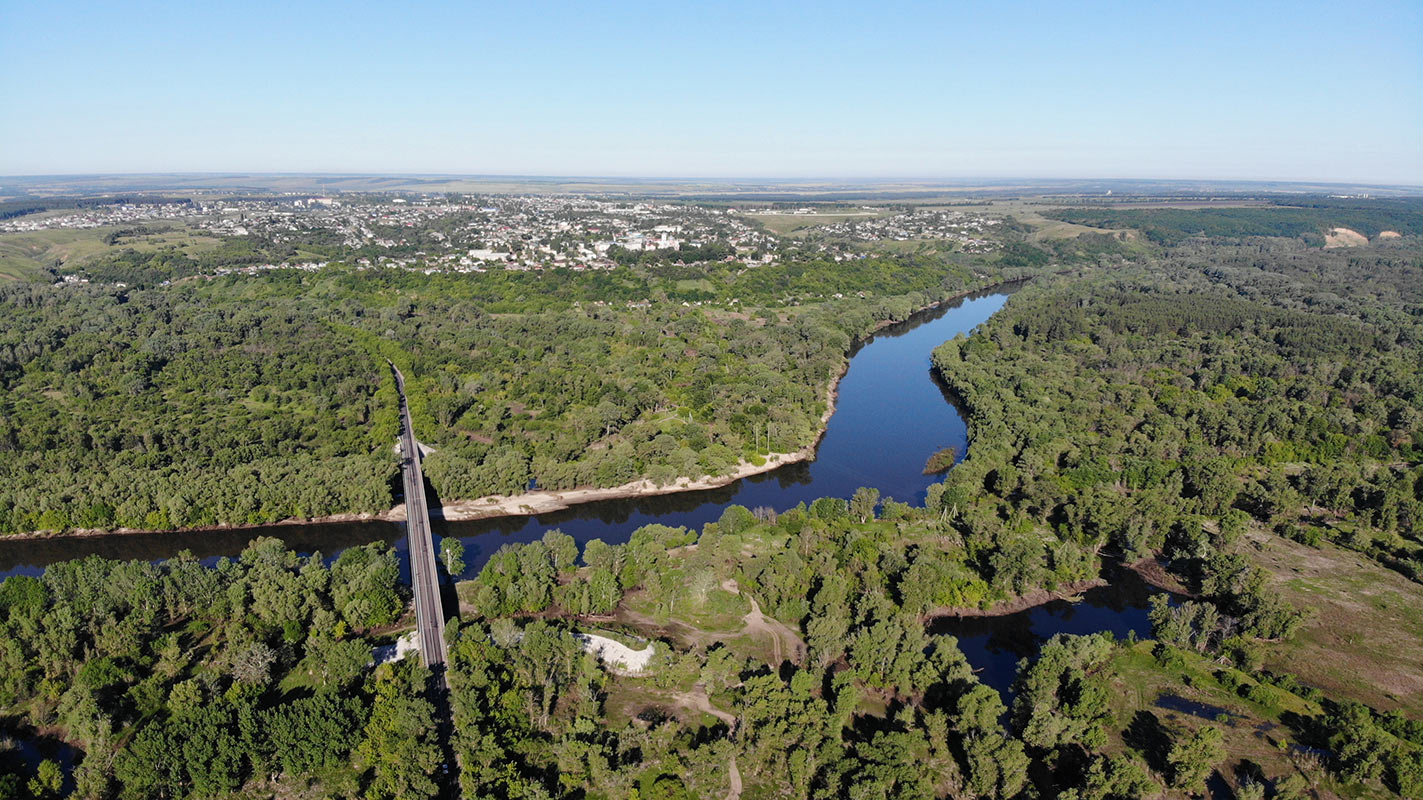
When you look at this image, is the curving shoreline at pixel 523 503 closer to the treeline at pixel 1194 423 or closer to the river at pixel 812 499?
the river at pixel 812 499

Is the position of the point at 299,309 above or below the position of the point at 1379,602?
above

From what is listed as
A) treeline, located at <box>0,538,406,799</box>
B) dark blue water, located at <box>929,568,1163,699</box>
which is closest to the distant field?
treeline, located at <box>0,538,406,799</box>

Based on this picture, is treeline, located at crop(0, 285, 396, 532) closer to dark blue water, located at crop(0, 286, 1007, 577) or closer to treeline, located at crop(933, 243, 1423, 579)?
dark blue water, located at crop(0, 286, 1007, 577)

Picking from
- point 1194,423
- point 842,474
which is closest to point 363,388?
point 842,474

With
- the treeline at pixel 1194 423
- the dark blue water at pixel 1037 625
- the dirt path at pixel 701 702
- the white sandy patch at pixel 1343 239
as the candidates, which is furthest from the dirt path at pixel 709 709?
the white sandy patch at pixel 1343 239

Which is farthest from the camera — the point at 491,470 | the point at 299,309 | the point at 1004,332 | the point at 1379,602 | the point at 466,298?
the point at 466,298

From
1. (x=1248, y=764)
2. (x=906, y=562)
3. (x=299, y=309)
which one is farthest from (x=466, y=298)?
(x=1248, y=764)

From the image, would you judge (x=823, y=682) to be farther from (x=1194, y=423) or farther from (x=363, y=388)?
(x=363, y=388)

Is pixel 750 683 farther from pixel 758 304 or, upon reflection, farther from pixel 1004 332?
pixel 758 304
